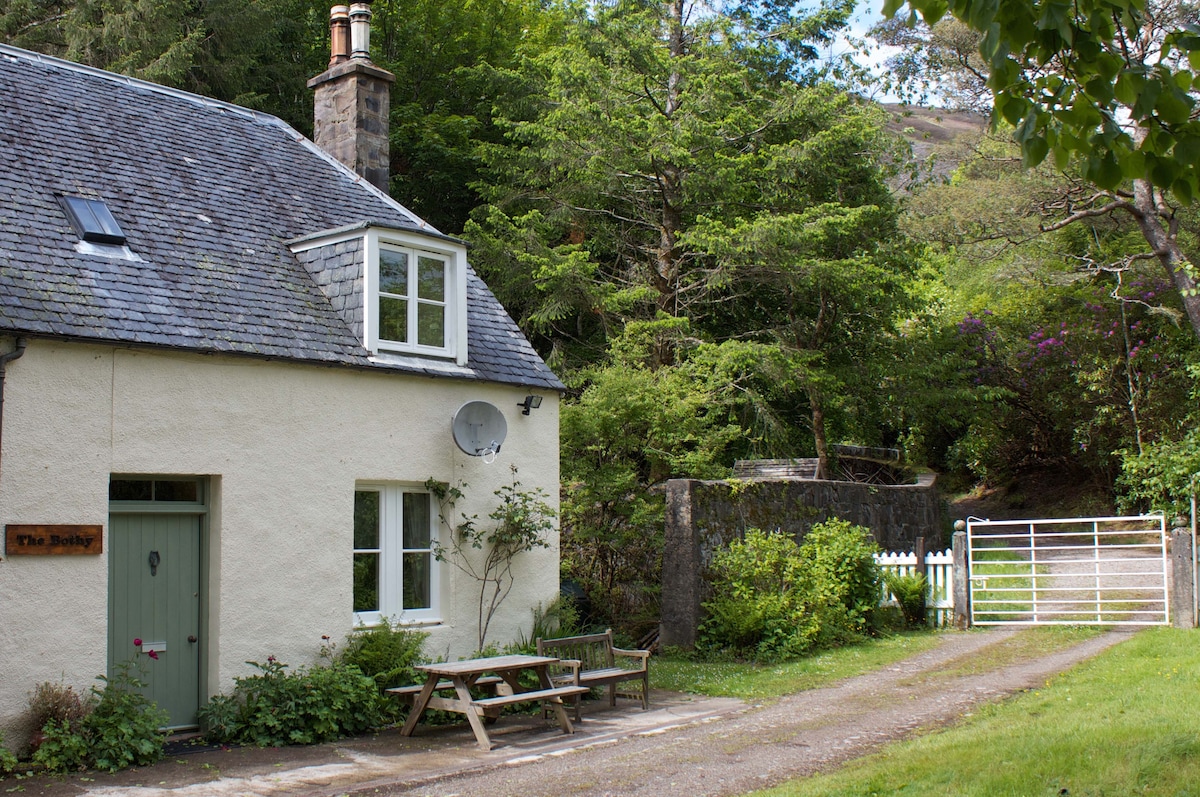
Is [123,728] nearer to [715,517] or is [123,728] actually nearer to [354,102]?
[715,517]

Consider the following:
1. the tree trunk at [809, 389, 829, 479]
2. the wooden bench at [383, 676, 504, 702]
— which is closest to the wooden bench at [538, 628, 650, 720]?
the wooden bench at [383, 676, 504, 702]

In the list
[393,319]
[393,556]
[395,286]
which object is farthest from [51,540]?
[395,286]

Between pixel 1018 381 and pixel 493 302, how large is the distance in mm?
17206

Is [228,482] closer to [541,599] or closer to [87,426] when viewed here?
[87,426]

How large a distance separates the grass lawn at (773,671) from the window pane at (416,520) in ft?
10.4

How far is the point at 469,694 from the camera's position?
9.99 metres

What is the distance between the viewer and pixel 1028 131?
473 centimetres

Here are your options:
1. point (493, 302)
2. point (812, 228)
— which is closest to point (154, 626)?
point (493, 302)

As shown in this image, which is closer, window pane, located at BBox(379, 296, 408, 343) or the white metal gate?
window pane, located at BBox(379, 296, 408, 343)

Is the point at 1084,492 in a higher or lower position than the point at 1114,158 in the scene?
lower

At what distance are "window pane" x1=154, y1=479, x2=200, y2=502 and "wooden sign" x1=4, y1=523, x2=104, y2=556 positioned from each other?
Result: 846 millimetres

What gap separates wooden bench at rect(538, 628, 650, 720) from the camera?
10.9m

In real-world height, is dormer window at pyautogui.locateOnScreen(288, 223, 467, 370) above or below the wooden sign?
above

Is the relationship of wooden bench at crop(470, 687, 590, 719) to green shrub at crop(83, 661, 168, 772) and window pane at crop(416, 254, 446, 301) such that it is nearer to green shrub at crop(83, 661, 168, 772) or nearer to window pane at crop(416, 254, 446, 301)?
green shrub at crop(83, 661, 168, 772)
